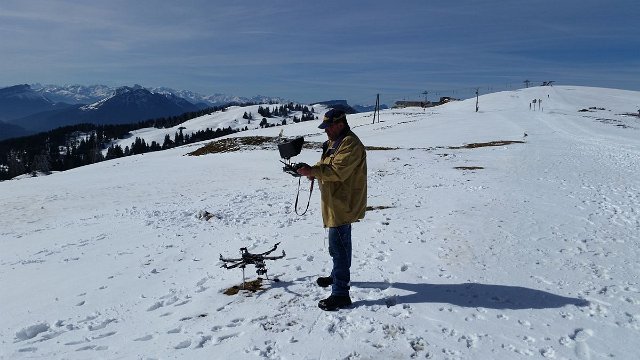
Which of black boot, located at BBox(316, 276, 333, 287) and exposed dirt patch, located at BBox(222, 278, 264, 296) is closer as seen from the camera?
black boot, located at BBox(316, 276, 333, 287)

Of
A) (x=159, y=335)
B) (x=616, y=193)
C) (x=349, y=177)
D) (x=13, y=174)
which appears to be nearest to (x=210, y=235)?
(x=159, y=335)

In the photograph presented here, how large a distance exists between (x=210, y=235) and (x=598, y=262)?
10.5m

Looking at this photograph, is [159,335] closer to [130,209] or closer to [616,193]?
[130,209]

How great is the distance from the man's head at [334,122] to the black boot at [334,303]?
2.67 meters

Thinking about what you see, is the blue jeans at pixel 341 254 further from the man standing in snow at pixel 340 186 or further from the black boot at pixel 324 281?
the black boot at pixel 324 281

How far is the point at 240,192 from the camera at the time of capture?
2119 centimetres

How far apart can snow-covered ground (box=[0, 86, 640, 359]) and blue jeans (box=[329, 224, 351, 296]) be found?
42 centimetres

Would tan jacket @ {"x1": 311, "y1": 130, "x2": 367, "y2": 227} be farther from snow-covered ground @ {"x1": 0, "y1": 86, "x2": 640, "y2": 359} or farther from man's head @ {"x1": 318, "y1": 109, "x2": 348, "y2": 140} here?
snow-covered ground @ {"x1": 0, "y1": 86, "x2": 640, "y2": 359}

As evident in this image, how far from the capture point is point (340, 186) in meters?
6.60

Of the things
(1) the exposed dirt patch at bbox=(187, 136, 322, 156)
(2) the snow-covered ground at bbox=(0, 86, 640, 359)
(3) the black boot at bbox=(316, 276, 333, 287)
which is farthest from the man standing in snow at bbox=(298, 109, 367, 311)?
(1) the exposed dirt patch at bbox=(187, 136, 322, 156)

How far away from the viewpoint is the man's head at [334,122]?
6.42m

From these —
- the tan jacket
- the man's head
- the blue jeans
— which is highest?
the man's head

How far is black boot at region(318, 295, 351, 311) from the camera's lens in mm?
6918

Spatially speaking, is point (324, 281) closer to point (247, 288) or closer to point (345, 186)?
point (247, 288)
